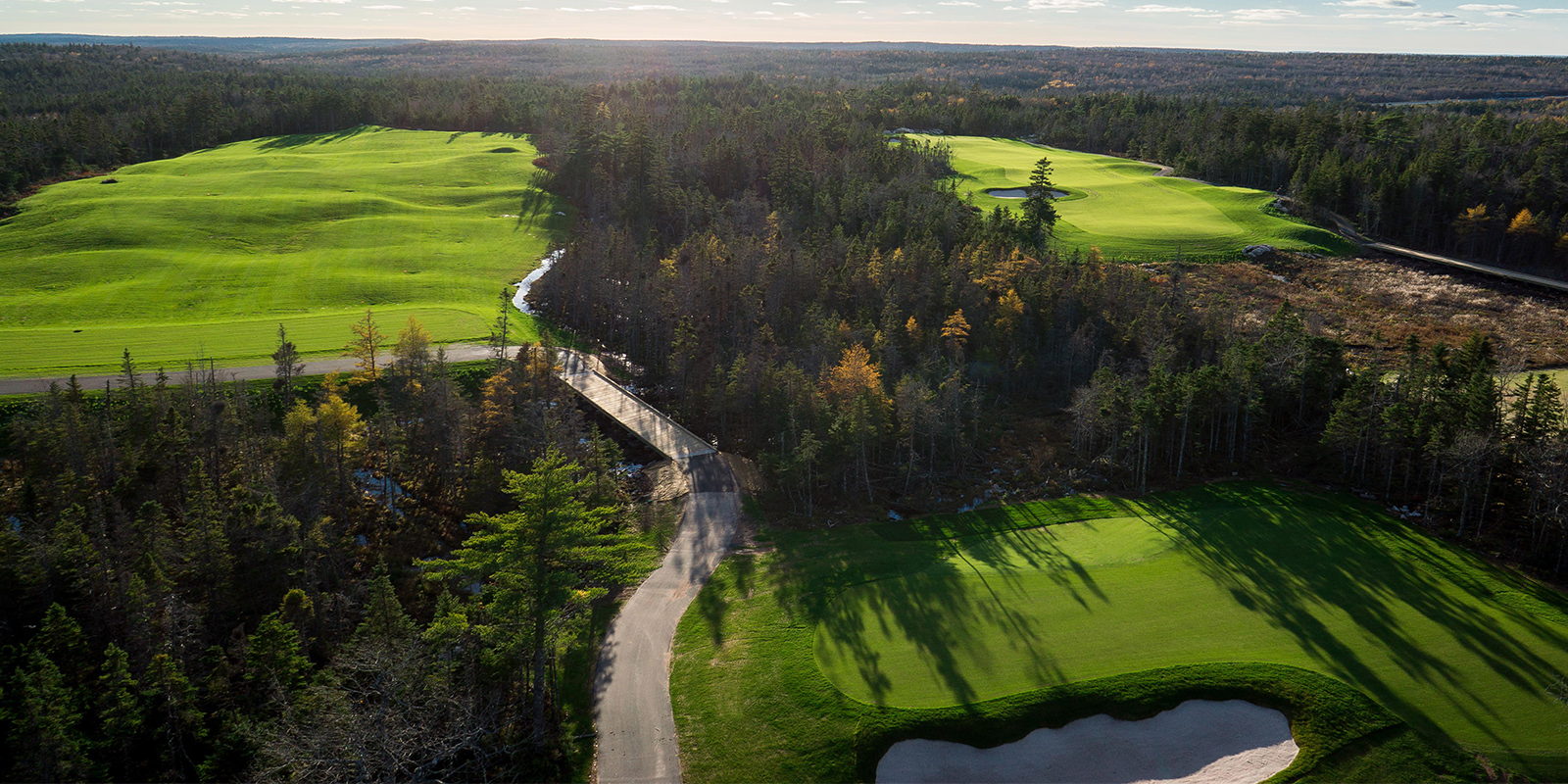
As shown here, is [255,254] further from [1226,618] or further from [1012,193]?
[1226,618]

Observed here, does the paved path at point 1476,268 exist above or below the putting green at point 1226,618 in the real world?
above

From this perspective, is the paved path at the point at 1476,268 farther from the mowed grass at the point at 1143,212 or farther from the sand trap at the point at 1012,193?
the sand trap at the point at 1012,193

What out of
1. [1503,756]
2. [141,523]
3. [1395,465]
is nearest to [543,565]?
[141,523]

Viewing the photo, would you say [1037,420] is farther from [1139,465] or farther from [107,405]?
[107,405]

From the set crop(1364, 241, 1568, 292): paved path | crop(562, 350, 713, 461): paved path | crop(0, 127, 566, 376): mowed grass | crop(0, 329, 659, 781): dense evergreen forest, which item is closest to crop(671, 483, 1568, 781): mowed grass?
crop(0, 329, 659, 781): dense evergreen forest

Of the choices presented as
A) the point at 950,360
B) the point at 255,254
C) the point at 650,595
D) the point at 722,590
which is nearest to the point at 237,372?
the point at 255,254

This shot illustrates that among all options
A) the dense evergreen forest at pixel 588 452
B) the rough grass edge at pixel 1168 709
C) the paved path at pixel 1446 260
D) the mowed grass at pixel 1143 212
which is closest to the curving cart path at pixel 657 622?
the dense evergreen forest at pixel 588 452

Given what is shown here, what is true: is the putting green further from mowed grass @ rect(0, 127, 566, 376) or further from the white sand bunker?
mowed grass @ rect(0, 127, 566, 376)
